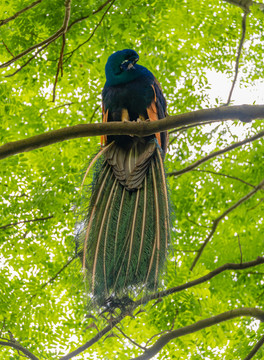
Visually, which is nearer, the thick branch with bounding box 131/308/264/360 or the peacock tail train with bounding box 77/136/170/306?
the peacock tail train with bounding box 77/136/170/306

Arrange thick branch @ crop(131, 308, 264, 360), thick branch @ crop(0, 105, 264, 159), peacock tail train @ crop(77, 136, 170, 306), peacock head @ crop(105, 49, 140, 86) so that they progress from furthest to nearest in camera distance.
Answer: peacock head @ crop(105, 49, 140, 86) < thick branch @ crop(131, 308, 264, 360) < peacock tail train @ crop(77, 136, 170, 306) < thick branch @ crop(0, 105, 264, 159)

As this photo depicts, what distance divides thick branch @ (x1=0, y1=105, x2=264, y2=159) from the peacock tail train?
109cm

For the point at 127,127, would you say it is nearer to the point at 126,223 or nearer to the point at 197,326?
the point at 126,223

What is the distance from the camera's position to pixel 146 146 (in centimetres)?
388

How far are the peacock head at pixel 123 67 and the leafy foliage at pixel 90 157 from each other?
1.27ft

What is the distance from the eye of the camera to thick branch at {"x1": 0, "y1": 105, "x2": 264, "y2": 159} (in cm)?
241

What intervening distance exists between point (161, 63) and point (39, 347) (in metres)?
3.09

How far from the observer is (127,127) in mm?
2518

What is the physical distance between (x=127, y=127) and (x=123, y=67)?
1.84 meters

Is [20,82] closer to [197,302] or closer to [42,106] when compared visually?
[42,106]

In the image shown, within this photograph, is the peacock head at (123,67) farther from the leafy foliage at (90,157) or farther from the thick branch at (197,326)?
the thick branch at (197,326)

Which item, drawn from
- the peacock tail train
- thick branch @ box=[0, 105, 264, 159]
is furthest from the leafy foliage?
thick branch @ box=[0, 105, 264, 159]

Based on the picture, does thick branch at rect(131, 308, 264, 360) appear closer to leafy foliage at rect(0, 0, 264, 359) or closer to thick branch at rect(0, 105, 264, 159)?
leafy foliage at rect(0, 0, 264, 359)

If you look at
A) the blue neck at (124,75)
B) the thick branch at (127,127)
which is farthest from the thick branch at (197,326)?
the blue neck at (124,75)
